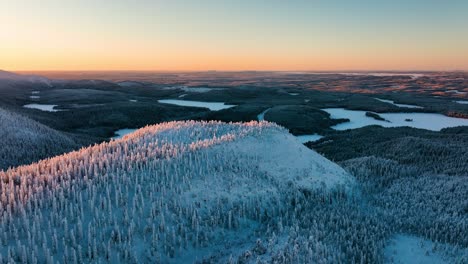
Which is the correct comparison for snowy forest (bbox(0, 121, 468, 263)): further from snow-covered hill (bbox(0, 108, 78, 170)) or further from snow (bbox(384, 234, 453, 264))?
snow-covered hill (bbox(0, 108, 78, 170))

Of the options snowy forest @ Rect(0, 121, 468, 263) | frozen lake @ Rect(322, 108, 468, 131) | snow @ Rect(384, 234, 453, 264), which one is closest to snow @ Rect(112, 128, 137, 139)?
snowy forest @ Rect(0, 121, 468, 263)

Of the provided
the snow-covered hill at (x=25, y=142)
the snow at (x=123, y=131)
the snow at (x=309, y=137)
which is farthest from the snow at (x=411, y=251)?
the snow at (x=123, y=131)

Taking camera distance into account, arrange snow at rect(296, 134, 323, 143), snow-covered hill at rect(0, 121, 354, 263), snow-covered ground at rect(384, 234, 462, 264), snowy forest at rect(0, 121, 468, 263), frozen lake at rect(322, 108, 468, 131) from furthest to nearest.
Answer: frozen lake at rect(322, 108, 468, 131)
snow at rect(296, 134, 323, 143)
snow-covered ground at rect(384, 234, 462, 264)
snowy forest at rect(0, 121, 468, 263)
snow-covered hill at rect(0, 121, 354, 263)

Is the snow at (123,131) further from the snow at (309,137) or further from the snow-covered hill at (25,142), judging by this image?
the snow at (309,137)

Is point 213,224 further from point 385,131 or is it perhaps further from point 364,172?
point 385,131

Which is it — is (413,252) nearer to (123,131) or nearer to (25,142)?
(25,142)

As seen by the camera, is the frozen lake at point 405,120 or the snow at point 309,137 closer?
the snow at point 309,137

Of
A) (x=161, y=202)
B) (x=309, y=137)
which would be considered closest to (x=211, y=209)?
(x=161, y=202)

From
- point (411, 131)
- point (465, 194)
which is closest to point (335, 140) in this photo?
point (411, 131)
